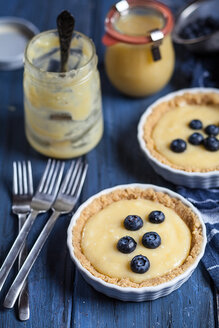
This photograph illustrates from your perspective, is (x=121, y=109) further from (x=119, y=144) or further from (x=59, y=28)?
(x=59, y=28)

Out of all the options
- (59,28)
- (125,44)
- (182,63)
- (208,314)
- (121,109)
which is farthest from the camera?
(182,63)

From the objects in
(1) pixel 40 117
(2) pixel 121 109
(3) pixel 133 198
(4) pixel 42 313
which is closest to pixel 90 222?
(3) pixel 133 198

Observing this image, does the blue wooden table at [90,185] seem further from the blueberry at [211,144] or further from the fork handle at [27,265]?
the blueberry at [211,144]

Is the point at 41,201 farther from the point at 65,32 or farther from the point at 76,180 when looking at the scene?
the point at 65,32

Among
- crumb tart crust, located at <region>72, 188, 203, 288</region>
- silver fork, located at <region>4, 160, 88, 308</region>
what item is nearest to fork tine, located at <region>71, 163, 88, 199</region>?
silver fork, located at <region>4, 160, 88, 308</region>

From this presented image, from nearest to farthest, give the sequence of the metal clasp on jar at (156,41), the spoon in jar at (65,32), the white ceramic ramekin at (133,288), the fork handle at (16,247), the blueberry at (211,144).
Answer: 1. the white ceramic ramekin at (133,288)
2. the fork handle at (16,247)
3. the spoon in jar at (65,32)
4. the blueberry at (211,144)
5. the metal clasp on jar at (156,41)

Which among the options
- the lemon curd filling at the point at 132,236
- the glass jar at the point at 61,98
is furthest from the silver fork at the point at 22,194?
the lemon curd filling at the point at 132,236
